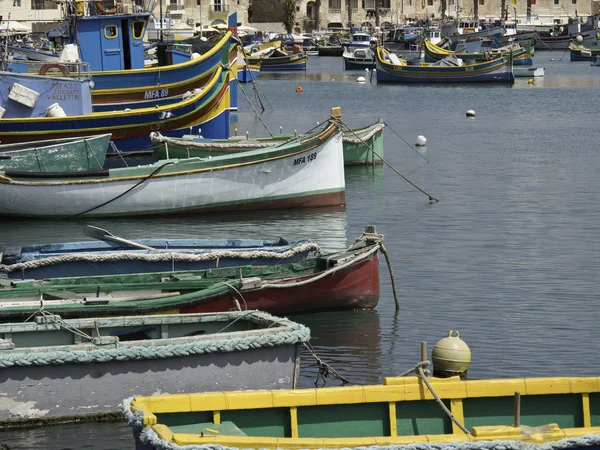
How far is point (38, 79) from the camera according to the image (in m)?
26.3

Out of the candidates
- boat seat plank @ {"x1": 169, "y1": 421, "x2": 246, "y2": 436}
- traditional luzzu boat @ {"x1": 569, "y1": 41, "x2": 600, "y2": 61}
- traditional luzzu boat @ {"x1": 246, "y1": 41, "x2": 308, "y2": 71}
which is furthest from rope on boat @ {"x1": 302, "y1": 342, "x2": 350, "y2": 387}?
traditional luzzu boat @ {"x1": 569, "y1": 41, "x2": 600, "y2": 61}

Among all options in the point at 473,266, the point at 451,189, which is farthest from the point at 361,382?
the point at 451,189

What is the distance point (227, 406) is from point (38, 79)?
19.4m

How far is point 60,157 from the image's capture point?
843 inches

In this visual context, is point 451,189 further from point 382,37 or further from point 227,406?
point 382,37

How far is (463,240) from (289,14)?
319ft

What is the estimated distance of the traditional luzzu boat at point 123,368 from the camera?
970 centimetres

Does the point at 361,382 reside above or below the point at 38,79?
below

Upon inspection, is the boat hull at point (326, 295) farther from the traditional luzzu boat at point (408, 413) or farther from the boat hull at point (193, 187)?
the boat hull at point (193, 187)

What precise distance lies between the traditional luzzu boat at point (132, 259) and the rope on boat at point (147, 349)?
11.7 ft

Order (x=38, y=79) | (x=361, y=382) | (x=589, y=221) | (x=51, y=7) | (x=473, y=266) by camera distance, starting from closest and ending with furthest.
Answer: (x=361, y=382) < (x=473, y=266) < (x=589, y=221) < (x=38, y=79) < (x=51, y=7)

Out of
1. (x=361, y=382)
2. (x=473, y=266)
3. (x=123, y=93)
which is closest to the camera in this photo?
(x=361, y=382)

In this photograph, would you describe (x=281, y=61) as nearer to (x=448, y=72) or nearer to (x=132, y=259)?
(x=448, y=72)

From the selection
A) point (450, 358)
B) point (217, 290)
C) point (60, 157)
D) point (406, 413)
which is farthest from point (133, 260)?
point (60, 157)
